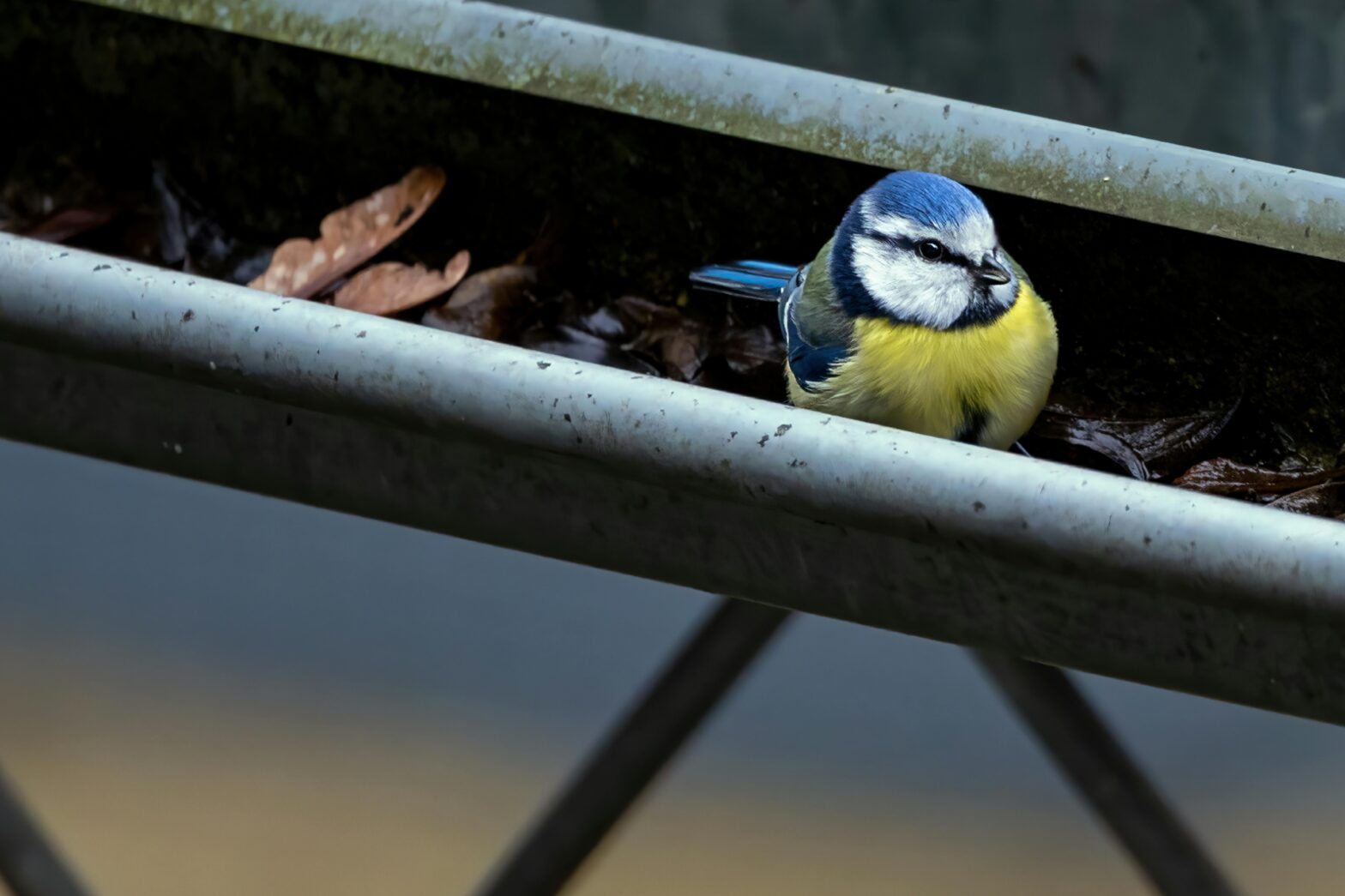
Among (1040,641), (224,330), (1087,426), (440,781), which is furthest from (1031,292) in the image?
(440,781)

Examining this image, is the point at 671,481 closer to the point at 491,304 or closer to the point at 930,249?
the point at 930,249

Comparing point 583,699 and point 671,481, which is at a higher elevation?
point 671,481

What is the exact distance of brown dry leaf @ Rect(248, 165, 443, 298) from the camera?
1.23 meters

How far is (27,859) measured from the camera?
3.84ft

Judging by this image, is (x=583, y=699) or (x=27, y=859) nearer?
(x=27, y=859)

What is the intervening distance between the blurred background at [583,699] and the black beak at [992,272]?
61cm

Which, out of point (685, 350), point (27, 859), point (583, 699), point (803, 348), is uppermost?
point (803, 348)

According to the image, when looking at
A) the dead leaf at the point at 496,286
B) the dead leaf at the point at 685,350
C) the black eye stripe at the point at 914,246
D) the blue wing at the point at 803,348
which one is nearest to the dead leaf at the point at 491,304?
the dead leaf at the point at 496,286

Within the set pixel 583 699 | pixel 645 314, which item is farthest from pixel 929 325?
pixel 583 699

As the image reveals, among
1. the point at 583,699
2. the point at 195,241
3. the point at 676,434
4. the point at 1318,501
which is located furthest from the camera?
the point at 583,699

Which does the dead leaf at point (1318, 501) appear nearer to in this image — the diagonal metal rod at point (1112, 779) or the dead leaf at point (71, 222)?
the diagonal metal rod at point (1112, 779)

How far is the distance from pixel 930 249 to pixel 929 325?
0.15 ft

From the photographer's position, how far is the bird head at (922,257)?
97 cm

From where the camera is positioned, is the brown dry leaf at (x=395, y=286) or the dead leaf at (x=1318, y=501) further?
the brown dry leaf at (x=395, y=286)
